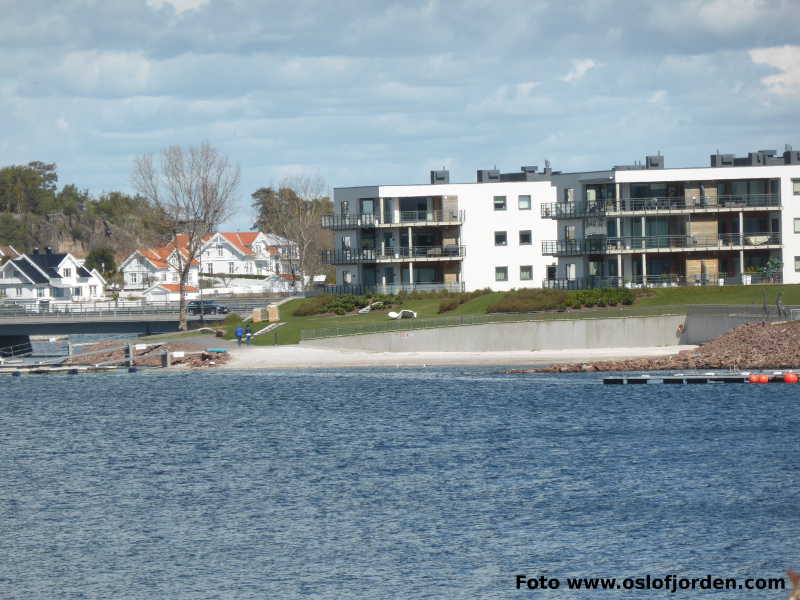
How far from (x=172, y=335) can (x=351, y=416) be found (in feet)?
148

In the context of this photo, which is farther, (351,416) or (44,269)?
(44,269)

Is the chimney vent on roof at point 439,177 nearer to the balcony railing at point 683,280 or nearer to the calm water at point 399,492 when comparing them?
the balcony railing at point 683,280

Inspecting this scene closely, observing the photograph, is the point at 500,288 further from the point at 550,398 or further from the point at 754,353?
the point at 550,398

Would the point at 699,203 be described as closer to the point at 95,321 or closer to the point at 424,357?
the point at 424,357

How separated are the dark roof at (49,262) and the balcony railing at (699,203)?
10531 cm

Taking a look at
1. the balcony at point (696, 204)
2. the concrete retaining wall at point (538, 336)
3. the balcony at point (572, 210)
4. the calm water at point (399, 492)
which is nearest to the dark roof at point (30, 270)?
the balcony at point (572, 210)

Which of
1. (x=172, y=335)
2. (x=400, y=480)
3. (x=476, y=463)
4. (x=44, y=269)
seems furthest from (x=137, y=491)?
(x=44, y=269)

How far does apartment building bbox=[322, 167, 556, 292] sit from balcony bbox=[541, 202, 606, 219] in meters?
3.23

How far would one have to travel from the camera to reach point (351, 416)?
66.6m

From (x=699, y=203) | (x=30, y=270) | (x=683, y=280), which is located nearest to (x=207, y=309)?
(x=683, y=280)

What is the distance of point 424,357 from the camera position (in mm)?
87938

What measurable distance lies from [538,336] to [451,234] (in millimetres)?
29765

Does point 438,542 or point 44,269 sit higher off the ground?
point 44,269

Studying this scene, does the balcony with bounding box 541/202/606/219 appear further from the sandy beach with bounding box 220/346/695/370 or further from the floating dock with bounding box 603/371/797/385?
the floating dock with bounding box 603/371/797/385
